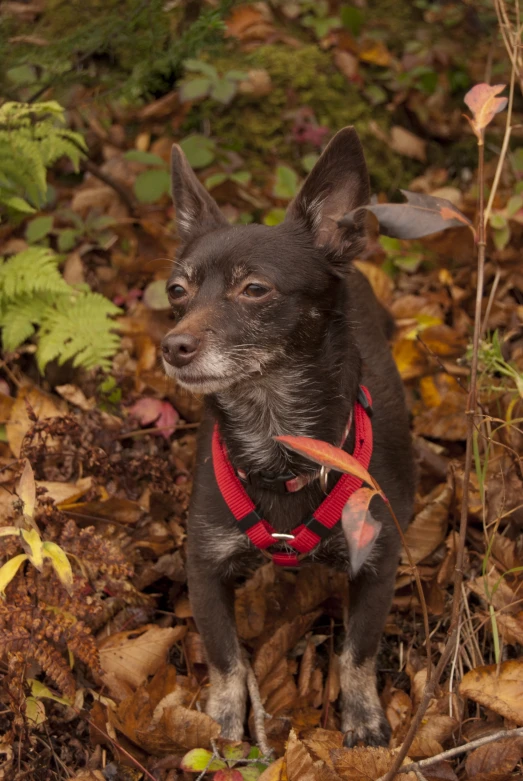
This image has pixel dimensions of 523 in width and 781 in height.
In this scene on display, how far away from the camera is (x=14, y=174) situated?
183 inches

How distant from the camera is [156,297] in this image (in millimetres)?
5309

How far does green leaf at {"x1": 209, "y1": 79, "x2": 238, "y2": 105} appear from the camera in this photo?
561cm

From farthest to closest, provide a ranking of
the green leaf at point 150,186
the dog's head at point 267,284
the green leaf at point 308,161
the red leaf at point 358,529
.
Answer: the green leaf at point 308,161, the green leaf at point 150,186, the dog's head at point 267,284, the red leaf at point 358,529

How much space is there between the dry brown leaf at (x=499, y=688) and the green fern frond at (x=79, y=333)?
8.54ft

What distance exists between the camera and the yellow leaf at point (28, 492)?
9.46ft

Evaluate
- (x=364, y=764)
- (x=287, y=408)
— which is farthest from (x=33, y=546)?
(x=364, y=764)

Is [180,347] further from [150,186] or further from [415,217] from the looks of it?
[150,186]

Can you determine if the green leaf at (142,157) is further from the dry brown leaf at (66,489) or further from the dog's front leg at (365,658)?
the dog's front leg at (365,658)

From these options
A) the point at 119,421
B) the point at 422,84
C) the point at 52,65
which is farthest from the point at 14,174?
the point at 422,84

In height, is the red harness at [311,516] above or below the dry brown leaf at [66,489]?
above

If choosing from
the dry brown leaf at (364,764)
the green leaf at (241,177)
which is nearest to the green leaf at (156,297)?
the green leaf at (241,177)

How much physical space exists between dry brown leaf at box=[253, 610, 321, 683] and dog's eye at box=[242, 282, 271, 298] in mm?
1586

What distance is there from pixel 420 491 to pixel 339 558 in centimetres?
116

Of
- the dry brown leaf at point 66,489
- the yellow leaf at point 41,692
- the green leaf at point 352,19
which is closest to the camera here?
the yellow leaf at point 41,692
